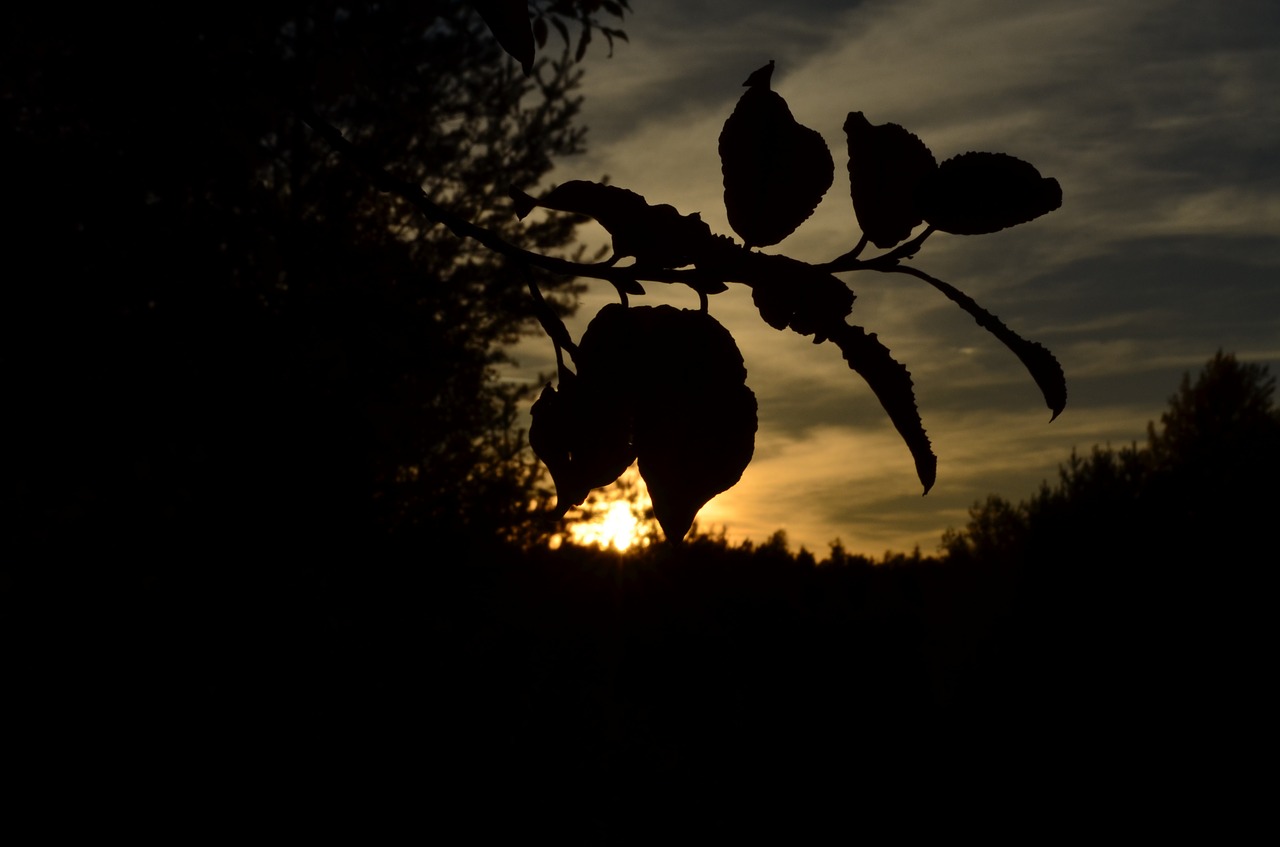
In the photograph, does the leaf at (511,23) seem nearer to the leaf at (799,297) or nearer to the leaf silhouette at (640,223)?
the leaf silhouette at (640,223)

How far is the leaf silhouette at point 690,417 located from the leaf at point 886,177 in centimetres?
12

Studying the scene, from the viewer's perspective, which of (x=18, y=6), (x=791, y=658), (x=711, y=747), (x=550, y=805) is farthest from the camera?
(x=791, y=658)

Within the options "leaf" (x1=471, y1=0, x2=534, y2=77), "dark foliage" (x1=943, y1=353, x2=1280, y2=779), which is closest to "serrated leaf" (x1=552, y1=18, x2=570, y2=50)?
"leaf" (x1=471, y1=0, x2=534, y2=77)

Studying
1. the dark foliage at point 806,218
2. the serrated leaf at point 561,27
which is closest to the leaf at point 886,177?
the dark foliage at point 806,218

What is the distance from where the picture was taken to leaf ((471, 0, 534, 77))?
0.70 meters

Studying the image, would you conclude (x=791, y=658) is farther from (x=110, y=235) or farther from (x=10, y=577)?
(x=110, y=235)

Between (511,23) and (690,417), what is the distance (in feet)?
0.99

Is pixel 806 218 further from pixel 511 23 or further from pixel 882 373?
pixel 511 23

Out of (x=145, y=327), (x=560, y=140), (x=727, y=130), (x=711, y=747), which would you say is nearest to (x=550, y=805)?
(x=711, y=747)

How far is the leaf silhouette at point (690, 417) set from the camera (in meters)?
0.64

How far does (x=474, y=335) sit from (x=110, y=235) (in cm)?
393

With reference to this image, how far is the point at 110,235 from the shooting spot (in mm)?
6902

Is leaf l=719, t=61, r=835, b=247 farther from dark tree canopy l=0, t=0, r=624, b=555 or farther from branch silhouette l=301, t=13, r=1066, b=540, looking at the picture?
dark tree canopy l=0, t=0, r=624, b=555

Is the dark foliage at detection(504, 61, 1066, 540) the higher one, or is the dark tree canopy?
the dark tree canopy
